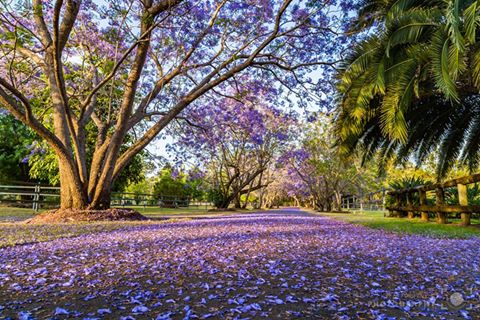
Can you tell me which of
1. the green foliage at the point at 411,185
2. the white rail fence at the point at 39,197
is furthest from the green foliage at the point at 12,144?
the green foliage at the point at 411,185

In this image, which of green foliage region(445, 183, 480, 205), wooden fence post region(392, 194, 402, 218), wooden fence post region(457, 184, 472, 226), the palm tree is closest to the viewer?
the palm tree

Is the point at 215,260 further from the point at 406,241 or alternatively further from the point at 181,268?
the point at 406,241

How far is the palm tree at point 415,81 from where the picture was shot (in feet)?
21.8

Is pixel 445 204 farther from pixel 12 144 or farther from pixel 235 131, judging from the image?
pixel 12 144

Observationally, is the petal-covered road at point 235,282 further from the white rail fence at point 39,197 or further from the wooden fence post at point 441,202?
the white rail fence at point 39,197

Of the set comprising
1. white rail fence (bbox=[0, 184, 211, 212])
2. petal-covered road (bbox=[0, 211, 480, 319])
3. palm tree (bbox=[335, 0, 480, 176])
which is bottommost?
petal-covered road (bbox=[0, 211, 480, 319])

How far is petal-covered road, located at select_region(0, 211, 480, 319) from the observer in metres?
2.61

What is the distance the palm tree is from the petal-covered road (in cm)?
359

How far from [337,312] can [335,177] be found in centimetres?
2723

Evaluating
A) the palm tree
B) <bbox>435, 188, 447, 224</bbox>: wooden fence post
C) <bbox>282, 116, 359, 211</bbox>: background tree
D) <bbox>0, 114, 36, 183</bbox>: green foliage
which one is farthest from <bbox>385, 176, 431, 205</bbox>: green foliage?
<bbox>0, 114, 36, 183</bbox>: green foliage

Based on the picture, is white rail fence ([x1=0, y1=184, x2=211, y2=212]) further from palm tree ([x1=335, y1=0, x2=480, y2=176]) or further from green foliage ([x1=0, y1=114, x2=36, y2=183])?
palm tree ([x1=335, y1=0, x2=480, y2=176])

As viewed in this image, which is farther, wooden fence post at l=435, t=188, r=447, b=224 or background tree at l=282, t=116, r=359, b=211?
background tree at l=282, t=116, r=359, b=211

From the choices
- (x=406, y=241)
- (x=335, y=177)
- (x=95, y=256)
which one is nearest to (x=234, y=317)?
(x=95, y=256)

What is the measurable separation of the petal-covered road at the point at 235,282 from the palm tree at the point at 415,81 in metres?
3.59
